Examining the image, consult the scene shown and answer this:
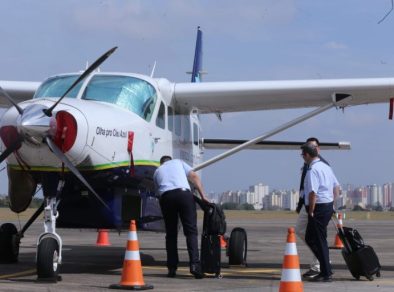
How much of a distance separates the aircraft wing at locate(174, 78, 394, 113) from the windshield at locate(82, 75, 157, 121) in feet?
4.82

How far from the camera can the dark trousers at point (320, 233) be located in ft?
32.6

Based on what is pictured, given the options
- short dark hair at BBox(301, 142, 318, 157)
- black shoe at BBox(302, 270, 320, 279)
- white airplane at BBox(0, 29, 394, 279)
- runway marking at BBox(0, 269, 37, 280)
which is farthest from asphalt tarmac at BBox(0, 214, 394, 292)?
short dark hair at BBox(301, 142, 318, 157)

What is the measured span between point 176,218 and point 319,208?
1.81 metres

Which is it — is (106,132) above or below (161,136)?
below

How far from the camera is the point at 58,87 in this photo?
11492 mm

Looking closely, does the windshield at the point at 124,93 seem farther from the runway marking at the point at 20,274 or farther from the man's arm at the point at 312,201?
the man's arm at the point at 312,201

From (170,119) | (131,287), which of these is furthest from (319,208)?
(170,119)

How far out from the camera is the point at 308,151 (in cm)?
1041

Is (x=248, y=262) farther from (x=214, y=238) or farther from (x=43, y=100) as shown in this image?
(x=43, y=100)

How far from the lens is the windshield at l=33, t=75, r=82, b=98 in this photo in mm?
11250

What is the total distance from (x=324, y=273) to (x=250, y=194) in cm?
13112

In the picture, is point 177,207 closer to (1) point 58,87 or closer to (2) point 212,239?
(2) point 212,239

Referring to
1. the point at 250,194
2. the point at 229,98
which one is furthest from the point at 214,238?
the point at 250,194

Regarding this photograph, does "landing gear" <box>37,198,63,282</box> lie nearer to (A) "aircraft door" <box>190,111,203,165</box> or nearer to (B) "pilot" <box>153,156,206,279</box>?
(B) "pilot" <box>153,156,206,279</box>
